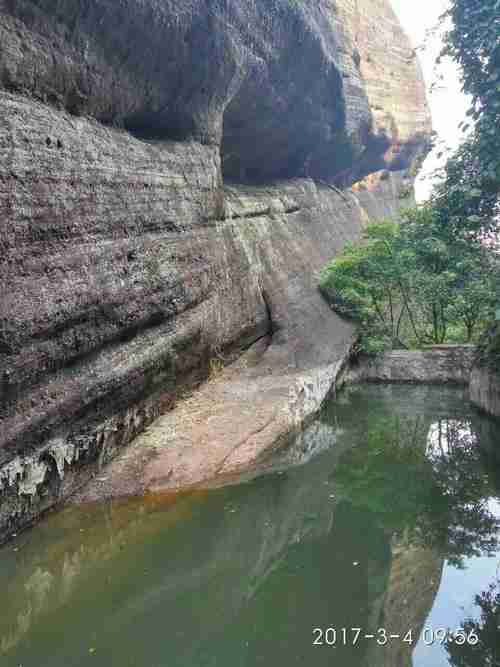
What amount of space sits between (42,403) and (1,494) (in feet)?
3.11

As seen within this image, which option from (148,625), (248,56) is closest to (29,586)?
(148,625)

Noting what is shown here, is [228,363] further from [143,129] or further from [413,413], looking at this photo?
[143,129]

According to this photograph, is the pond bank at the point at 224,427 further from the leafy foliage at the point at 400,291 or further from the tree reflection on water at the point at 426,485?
the leafy foliage at the point at 400,291

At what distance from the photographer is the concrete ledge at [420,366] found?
40.2 ft

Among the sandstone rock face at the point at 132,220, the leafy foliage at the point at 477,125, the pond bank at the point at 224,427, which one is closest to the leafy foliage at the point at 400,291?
the sandstone rock face at the point at 132,220

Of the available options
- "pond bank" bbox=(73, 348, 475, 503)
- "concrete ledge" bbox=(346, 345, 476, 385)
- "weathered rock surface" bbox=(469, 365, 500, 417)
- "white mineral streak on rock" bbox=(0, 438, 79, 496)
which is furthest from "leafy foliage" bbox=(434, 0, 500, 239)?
"white mineral streak on rock" bbox=(0, 438, 79, 496)

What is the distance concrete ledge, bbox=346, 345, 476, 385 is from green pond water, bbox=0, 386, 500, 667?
16.5ft

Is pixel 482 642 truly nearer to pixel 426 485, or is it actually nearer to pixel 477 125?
pixel 426 485

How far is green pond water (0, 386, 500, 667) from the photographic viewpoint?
12.6 feet

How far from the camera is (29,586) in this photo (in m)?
4.59

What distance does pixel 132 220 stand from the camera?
7.57 metres

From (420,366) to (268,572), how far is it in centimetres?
856

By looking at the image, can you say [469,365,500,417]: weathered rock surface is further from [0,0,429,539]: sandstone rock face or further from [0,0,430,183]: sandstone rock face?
[0,0,430,183]: sandstone rock face

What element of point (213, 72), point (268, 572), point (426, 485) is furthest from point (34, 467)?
point (213, 72)
